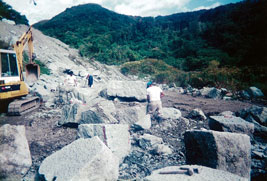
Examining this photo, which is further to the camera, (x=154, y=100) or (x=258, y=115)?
(x=154, y=100)

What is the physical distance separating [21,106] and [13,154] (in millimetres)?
3915

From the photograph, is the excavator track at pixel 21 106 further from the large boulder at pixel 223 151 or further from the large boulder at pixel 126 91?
the large boulder at pixel 223 151

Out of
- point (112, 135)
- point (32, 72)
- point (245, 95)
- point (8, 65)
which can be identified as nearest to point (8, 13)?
point (32, 72)

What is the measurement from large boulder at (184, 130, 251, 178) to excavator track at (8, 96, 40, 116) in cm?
637

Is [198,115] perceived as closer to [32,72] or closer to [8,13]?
[32,72]

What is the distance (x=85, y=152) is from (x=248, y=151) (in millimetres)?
2525

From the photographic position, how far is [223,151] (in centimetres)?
221

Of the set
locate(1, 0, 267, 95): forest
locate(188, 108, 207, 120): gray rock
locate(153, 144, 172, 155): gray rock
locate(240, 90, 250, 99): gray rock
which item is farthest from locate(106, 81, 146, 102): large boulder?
locate(1, 0, 267, 95): forest

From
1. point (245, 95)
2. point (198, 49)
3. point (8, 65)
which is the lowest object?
point (245, 95)

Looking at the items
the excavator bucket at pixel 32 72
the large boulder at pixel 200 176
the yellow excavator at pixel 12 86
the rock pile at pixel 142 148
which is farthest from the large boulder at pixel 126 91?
the excavator bucket at pixel 32 72

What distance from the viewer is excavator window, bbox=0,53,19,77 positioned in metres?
5.52

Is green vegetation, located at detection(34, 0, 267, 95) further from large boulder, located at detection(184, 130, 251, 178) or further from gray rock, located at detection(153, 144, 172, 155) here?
gray rock, located at detection(153, 144, 172, 155)

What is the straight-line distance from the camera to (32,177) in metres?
2.63

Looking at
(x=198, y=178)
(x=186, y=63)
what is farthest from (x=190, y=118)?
(x=186, y=63)
